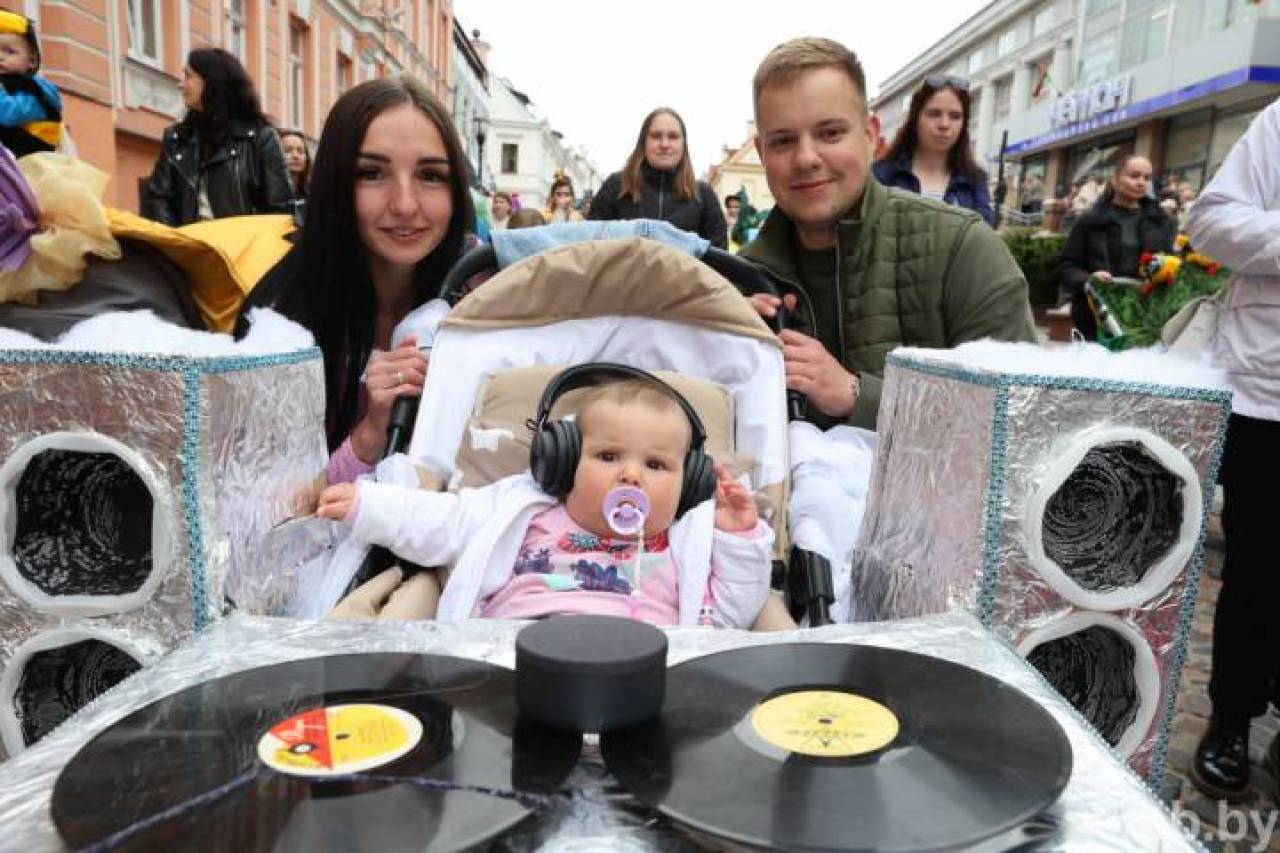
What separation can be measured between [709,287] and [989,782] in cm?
137

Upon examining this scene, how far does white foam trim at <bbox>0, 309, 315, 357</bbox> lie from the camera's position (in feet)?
4.22

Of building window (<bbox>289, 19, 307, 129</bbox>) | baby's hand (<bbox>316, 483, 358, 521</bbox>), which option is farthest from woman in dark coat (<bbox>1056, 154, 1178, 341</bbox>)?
building window (<bbox>289, 19, 307, 129</bbox>)

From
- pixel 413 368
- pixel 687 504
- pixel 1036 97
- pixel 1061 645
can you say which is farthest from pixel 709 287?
pixel 1036 97

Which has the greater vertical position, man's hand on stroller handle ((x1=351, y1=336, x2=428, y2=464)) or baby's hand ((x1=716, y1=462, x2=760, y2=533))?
man's hand on stroller handle ((x1=351, y1=336, x2=428, y2=464))

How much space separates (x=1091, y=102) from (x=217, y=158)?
23729 millimetres

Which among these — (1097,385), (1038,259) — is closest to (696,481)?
(1097,385)

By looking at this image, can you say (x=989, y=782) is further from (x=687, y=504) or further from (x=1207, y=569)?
(x=1207, y=569)

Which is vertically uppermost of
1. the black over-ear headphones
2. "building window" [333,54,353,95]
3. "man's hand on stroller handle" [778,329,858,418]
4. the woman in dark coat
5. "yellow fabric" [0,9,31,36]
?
"building window" [333,54,353,95]

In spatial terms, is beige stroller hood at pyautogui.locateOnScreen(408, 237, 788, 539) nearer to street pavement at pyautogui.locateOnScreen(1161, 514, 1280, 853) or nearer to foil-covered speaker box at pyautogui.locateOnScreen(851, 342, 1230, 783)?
foil-covered speaker box at pyautogui.locateOnScreen(851, 342, 1230, 783)

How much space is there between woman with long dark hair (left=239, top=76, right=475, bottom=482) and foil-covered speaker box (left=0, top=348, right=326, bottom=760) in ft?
2.13

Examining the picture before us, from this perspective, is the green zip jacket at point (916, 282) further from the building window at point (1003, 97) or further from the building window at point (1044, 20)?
the building window at point (1003, 97)

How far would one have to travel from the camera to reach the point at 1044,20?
26828mm

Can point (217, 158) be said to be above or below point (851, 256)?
above

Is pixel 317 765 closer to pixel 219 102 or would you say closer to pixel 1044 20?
pixel 219 102
